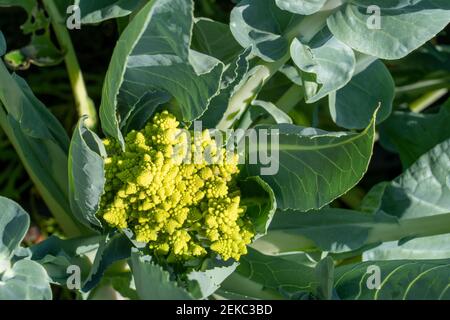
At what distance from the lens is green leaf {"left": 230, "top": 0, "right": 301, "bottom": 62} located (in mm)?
1143

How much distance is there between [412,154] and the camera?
1511 mm

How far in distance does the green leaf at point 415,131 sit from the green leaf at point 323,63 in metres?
0.39

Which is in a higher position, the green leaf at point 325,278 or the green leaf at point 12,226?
the green leaf at point 12,226

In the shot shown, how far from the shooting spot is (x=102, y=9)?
115cm

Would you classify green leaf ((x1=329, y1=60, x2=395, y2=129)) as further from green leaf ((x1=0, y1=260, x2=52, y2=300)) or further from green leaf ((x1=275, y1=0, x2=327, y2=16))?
green leaf ((x1=0, y1=260, x2=52, y2=300))

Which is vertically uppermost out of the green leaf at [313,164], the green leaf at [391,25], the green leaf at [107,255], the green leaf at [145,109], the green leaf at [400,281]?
the green leaf at [391,25]

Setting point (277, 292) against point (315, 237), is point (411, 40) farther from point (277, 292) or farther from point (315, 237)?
point (277, 292)

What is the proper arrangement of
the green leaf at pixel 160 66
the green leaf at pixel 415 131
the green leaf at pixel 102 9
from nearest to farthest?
the green leaf at pixel 160 66
the green leaf at pixel 102 9
the green leaf at pixel 415 131

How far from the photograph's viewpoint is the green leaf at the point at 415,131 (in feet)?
4.87

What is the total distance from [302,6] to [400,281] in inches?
17.8

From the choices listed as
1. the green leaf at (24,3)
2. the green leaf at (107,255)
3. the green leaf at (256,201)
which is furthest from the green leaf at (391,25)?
the green leaf at (24,3)

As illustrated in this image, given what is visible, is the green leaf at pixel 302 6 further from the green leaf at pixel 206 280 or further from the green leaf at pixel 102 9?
the green leaf at pixel 206 280
